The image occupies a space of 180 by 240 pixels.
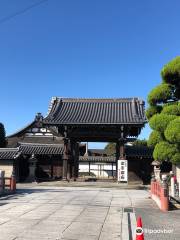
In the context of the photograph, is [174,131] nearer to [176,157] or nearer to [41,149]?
[176,157]

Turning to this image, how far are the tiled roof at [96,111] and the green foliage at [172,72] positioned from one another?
17550mm

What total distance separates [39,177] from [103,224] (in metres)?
27.5

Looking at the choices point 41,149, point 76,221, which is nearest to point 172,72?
point 76,221

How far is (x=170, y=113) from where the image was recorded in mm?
14703

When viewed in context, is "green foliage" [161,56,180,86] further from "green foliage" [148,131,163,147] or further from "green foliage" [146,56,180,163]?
"green foliage" [148,131,163,147]

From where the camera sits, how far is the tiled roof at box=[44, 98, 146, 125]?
115ft

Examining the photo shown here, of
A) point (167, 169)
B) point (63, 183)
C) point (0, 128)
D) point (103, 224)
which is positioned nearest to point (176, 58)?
point (103, 224)

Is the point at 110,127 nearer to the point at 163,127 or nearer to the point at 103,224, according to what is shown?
the point at 163,127

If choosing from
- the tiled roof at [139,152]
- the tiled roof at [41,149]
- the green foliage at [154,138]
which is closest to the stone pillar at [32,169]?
the tiled roof at [41,149]

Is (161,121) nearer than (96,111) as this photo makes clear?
Yes

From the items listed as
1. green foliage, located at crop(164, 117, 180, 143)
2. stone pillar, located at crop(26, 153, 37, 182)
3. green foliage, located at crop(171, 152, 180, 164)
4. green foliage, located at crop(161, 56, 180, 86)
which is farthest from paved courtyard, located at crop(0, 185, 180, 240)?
stone pillar, located at crop(26, 153, 37, 182)

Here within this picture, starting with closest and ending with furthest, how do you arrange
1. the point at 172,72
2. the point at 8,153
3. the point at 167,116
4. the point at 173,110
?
the point at 167,116, the point at 173,110, the point at 172,72, the point at 8,153

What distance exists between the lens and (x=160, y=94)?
640 inches

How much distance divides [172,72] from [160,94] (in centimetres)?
136
